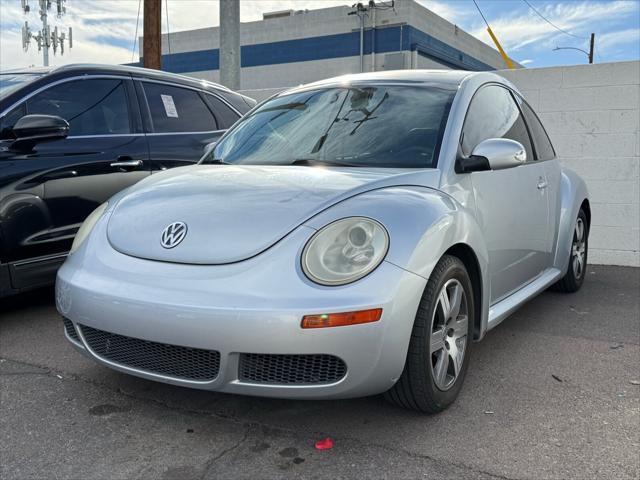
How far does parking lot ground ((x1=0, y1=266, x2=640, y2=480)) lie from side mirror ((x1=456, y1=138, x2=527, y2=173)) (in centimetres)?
Result: 108

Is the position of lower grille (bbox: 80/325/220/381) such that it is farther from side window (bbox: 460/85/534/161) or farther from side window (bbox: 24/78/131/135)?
side window (bbox: 24/78/131/135)

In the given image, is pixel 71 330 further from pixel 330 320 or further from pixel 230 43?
pixel 230 43

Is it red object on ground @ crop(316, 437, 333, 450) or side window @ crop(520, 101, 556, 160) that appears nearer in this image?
red object on ground @ crop(316, 437, 333, 450)

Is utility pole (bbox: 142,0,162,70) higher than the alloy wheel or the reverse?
higher

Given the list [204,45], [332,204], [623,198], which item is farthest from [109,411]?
[204,45]

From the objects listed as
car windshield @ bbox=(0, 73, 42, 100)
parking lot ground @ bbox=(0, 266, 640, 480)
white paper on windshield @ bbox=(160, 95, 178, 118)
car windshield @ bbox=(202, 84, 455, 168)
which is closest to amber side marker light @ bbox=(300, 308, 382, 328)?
parking lot ground @ bbox=(0, 266, 640, 480)

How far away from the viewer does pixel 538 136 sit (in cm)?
433

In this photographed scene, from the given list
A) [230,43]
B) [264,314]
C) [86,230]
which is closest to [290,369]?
[264,314]

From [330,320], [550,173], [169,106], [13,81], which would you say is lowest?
[330,320]

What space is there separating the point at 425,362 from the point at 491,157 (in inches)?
44.8

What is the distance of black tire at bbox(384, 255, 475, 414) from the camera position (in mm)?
2416

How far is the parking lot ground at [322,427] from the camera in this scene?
226 cm

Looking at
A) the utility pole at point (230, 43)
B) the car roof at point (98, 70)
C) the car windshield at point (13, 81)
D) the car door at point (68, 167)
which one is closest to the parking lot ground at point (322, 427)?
the car door at point (68, 167)

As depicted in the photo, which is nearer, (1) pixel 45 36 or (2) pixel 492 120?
(2) pixel 492 120
